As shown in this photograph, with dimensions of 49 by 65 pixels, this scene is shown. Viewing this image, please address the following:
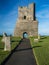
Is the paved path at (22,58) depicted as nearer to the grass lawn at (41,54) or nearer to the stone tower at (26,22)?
the grass lawn at (41,54)

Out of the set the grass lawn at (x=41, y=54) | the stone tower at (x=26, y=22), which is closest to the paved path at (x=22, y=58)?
the grass lawn at (x=41, y=54)

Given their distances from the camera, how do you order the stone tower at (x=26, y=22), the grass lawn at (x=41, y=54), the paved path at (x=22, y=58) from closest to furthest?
the paved path at (x=22, y=58) → the grass lawn at (x=41, y=54) → the stone tower at (x=26, y=22)

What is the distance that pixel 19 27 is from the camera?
210 feet

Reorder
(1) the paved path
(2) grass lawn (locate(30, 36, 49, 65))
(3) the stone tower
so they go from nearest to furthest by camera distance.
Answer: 1. (1) the paved path
2. (2) grass lawn (locate(30, 36, 49, 65))
3. (3) the stone tower

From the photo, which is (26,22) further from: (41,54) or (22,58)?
(22,58)

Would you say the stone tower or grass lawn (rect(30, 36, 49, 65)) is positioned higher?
the stone tower

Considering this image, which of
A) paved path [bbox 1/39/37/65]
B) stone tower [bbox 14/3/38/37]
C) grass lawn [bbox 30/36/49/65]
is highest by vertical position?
stone tower [bbox 14/3/38/37]

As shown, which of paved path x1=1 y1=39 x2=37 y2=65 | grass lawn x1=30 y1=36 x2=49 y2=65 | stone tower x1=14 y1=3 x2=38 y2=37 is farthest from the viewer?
stone tower x1=14 y1=3 x2=38 y2=37

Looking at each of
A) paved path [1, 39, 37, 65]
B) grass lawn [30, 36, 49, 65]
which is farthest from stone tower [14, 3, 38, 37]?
paved path [1, 39, 37, 65]

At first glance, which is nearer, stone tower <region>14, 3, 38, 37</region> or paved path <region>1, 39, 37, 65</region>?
paved path <region>1, 39, 37, 65</region>

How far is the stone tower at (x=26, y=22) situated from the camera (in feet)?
208

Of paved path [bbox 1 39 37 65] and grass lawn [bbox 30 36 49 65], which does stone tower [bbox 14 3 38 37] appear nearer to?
grass lawn [bbox 30 36 49 65]

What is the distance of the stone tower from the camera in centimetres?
6350

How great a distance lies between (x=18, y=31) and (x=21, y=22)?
3.18 meters
